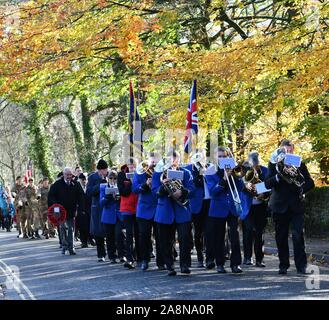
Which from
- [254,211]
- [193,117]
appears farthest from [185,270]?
[193,117]

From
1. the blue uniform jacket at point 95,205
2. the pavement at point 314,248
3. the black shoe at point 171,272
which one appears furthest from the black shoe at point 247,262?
the blue uniform jacket at point 95,205

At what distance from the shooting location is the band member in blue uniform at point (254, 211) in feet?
54.3

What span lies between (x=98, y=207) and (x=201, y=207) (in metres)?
3.19

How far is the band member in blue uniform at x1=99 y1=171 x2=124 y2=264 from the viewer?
18.2 metres

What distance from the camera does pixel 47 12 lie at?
1928 cm

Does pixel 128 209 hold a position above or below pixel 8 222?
below

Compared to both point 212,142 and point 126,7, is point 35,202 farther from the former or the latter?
point 126,7

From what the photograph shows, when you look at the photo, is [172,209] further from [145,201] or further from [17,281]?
[17,281]

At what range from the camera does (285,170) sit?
1422 cm

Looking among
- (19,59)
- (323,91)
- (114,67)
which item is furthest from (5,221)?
(323,91)

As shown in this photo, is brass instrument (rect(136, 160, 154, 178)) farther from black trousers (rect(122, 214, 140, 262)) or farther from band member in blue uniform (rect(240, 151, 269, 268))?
band member in blue uniform (rect(240, 151, 269, 268))

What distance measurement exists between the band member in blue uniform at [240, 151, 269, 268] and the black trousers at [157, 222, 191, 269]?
61.6 inches

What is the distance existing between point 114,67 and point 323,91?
9512 mm

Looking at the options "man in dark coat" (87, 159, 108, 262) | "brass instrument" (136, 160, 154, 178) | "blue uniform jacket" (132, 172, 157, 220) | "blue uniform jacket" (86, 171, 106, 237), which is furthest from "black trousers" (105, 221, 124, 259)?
"brass instrument" (136, 160, 154, 178)
